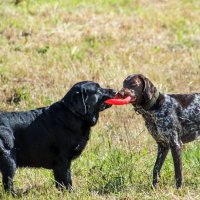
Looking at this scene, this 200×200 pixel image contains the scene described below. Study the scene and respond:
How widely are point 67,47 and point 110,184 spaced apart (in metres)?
7.28

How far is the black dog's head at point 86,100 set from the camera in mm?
8828

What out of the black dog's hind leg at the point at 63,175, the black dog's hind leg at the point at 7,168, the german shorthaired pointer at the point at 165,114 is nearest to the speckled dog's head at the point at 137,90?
the german shorthaired pointer at the point at 165,114

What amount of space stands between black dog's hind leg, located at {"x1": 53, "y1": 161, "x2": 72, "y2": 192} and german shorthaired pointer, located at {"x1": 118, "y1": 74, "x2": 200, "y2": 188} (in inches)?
43.2

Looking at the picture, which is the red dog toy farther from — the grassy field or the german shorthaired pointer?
the grassy field

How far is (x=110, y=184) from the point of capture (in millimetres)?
8906

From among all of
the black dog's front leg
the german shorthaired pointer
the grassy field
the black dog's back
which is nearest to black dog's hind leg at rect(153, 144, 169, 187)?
the german shorthaired pointer

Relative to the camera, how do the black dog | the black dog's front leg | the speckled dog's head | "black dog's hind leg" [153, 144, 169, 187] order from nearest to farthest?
the speckled dog's head < the black dog's front leg < the black dog < "black dog's hind leg" [153, 144, 169, 187]

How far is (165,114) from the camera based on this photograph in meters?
8.66

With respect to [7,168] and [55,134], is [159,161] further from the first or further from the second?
[7,168]

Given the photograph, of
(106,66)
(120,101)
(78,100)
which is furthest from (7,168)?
(106,66)

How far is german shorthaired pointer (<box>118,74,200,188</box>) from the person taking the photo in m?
8.45

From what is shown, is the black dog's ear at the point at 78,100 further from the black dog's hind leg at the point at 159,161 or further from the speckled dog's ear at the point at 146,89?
the black dog's hind leg at the point at 159,161

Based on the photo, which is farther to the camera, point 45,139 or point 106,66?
point 106,66

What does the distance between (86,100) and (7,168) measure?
131cm
